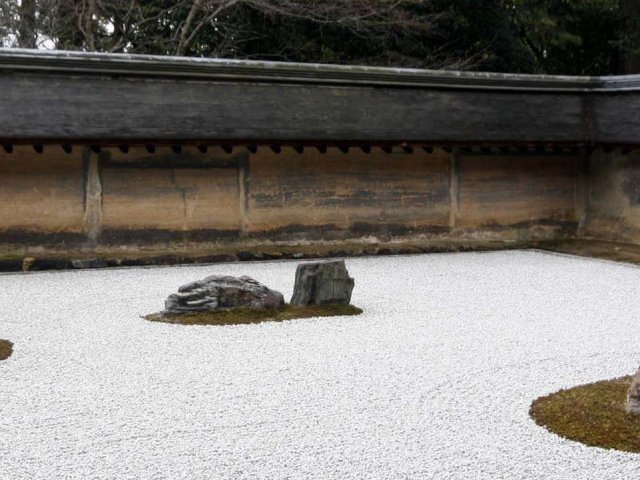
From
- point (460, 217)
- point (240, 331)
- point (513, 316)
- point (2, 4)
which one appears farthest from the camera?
point (2, 4)

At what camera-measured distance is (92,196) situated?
38.9 ft

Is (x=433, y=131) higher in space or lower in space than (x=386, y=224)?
higher

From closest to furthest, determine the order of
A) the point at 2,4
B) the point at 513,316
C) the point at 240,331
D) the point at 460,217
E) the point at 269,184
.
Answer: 1. the point at 240,331
2. the point at 513,316
3. the point at 269,184
4. the point at 460,217
5. the point at 2,4

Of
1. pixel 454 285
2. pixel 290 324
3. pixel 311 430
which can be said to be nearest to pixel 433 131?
pixel 454 285

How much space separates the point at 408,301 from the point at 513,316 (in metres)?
1.21

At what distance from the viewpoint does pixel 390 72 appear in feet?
42.6

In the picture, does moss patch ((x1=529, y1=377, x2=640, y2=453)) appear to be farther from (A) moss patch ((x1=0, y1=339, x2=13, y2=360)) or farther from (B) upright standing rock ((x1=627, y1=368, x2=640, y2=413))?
(A) moss patch ((x1=0, y1=339, x2=13, y2=360))

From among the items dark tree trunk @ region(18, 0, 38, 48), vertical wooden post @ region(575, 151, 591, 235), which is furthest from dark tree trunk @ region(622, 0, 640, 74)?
dark tree trunk @ region(18, 0, 38, 48)

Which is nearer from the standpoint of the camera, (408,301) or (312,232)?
(408,301)

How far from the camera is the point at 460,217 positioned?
1383 centimetres

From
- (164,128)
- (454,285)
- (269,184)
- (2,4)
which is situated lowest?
(454,285)

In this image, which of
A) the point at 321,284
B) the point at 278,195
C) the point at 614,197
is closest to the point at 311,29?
the point at 278,195

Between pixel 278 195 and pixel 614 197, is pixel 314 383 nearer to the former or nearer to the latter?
pixel 278 195

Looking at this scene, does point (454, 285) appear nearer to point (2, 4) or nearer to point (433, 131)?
point (433, 131)
